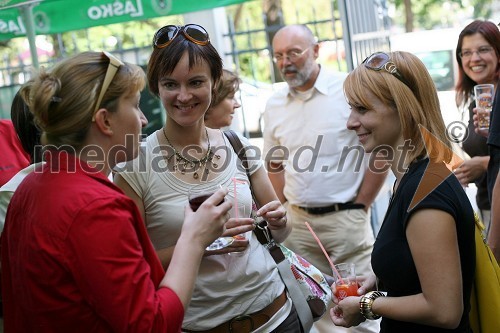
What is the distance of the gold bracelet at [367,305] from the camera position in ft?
8.15

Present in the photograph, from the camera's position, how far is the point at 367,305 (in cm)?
249

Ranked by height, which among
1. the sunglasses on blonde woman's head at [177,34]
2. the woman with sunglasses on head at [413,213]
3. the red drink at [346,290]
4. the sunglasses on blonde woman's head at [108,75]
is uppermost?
the sunglasses on blonde woman's head at [177,34]

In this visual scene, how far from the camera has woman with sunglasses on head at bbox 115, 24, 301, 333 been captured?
279 centimetres

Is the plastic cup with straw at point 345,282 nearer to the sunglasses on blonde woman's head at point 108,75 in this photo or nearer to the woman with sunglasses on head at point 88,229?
the woman with sunglasses on head at point 88,229

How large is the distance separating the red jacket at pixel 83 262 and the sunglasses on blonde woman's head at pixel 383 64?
1082mm

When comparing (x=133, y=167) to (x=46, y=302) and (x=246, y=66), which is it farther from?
(x=246, y=66)

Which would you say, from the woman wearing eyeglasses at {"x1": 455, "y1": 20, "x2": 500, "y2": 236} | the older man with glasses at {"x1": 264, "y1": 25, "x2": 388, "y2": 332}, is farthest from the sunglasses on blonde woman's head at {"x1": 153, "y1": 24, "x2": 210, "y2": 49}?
the woman wearing eyeglasses at {"x1": 455, "y1": 20, "x2": 500, "y2": 236}

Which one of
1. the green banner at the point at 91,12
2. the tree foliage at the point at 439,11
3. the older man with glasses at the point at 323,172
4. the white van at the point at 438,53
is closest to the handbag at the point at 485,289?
the older man with glasses at the point at 323,172

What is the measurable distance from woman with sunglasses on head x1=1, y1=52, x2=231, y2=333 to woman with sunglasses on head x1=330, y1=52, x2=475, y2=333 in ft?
1.98

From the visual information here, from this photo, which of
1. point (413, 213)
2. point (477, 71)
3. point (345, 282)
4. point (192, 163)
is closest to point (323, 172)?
point (477, 71)

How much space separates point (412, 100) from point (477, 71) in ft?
8.71

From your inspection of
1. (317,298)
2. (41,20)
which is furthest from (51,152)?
(41,20)

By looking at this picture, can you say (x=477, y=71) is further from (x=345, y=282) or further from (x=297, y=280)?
(x=345, y=282)

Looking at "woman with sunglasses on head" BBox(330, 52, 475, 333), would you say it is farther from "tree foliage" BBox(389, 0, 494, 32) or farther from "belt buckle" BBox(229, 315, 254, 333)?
"tree foliage" BBox(389, 0, 494, 32)
